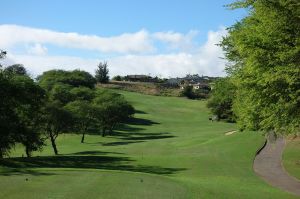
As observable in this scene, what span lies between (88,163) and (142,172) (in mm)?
10093

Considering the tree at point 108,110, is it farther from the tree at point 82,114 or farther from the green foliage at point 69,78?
the green foliage at point 69,78

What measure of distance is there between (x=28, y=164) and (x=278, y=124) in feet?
74.5

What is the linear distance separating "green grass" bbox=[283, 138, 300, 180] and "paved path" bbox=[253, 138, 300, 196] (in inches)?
19.6

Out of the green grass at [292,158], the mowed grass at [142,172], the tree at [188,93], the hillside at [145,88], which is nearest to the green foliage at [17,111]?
the mowed grass at [142,172]

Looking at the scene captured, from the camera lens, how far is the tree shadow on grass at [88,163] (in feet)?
132

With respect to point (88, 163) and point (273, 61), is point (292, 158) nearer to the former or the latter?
point (88, 163)

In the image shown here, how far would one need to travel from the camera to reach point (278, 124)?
2712cm

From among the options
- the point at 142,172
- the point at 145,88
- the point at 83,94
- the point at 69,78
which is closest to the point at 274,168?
the point at 142,172

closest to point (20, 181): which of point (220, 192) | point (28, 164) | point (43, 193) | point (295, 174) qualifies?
→ point (43, 193)

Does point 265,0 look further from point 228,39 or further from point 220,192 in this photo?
point 228,39

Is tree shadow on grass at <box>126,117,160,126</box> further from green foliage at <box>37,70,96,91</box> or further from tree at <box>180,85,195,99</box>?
tree at <box>180,85,195,99</box>

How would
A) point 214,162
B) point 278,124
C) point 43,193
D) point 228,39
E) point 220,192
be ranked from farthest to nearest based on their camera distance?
point 214,162, point 228,39, point 278,124, point 220,192, point 43,193

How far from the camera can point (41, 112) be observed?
56.7 m

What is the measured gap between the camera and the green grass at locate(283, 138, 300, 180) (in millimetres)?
37956
